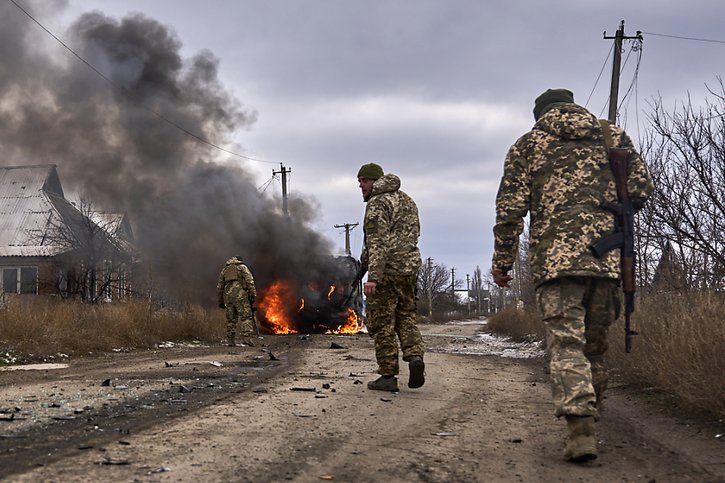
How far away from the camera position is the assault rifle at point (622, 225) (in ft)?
13.0

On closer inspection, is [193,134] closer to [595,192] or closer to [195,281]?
[195,281]

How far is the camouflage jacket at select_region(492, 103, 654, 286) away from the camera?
13.0ft

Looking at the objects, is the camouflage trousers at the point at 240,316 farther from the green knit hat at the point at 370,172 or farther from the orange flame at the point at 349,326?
the orange flame at the point at 349,326

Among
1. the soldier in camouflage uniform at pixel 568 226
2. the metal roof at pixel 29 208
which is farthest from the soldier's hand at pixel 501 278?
the metal roof at pixel 29 208

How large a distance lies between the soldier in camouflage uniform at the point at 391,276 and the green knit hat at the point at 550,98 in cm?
213

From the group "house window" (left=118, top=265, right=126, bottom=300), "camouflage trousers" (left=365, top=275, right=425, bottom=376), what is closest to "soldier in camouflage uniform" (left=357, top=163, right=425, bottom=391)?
"camouflage trousers" (left=365, top=275, right=425, bottom=376)

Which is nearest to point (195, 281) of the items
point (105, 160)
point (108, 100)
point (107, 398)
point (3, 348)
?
point (105, 160)

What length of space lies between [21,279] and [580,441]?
101ft

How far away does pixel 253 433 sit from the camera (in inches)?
156

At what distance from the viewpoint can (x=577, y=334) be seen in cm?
386

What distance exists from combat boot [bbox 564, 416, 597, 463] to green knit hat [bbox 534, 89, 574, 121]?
6.35ft

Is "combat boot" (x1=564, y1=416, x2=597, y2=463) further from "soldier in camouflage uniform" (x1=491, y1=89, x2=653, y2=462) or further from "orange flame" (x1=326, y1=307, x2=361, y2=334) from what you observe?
"orange flame" (x1=326, y1=307, x2=361, y2=334)

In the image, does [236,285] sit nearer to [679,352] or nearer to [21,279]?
[679,352]

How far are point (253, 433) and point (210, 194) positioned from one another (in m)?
21.2
